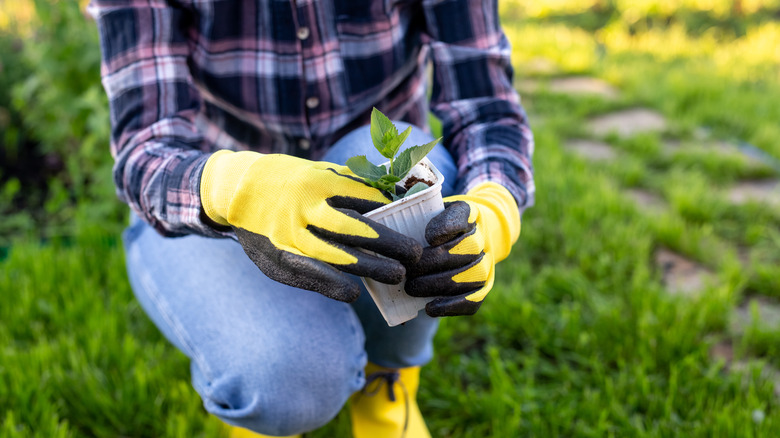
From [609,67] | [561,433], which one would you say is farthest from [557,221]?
[609,67]

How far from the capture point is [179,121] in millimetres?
1193

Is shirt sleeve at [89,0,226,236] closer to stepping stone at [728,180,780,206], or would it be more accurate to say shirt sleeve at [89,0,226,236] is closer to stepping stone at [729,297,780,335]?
stepping stone at [729,297,780,335]

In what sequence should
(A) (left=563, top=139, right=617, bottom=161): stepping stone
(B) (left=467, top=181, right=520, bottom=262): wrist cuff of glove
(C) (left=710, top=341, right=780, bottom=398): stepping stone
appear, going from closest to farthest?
(B) (left=467, top=181, right=520, bottom=262): wrist cuff of glove → (C) (left=710, top=341, right=780, bottom=398): stepping stone → (A) (left=563, top=139, right=617, bottom=161): stepping stone

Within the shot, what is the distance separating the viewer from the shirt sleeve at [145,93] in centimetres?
113

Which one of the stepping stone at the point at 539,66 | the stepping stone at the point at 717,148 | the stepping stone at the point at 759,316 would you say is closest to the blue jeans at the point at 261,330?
the stepping stone at the point at 759,316

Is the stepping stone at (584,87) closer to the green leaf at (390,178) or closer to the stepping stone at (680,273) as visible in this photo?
the stepping stone at (680,273)

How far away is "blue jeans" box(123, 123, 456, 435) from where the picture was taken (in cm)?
111

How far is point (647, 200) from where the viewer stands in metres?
2.33

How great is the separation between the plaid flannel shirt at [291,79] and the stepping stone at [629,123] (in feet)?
5.58

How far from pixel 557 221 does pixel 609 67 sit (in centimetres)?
184

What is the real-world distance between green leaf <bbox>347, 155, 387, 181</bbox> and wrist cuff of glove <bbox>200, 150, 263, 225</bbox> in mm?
167

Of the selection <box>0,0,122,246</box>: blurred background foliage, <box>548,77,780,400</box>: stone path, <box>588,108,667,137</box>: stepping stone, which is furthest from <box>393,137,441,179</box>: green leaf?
<box>588,108,667,137</box>: stepping stone

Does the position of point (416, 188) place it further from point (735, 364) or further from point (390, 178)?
point (735, 364)

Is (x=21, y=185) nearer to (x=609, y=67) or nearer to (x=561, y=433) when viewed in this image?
(x=561, y=433)
